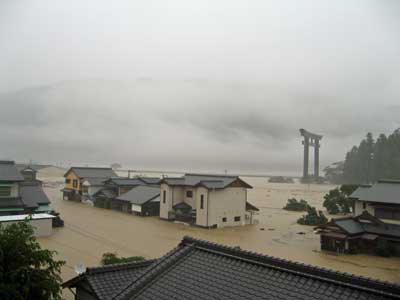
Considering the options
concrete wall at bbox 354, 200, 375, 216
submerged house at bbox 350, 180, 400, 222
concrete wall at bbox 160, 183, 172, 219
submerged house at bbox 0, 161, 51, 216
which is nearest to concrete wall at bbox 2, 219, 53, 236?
submerged house at bbox 0, 161, 51, 216

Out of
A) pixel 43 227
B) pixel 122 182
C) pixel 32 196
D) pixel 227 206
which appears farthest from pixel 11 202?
pixel 227 206

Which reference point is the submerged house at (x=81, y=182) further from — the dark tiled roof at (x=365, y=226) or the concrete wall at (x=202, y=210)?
the dark tiled roof at (x=365, y=226)

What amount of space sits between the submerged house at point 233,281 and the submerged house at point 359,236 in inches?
642

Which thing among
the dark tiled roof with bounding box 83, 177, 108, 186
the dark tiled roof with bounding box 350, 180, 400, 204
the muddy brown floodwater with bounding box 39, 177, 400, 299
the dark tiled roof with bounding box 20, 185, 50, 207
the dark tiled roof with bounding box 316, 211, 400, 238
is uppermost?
the dark tiled roof with bounding box 350, 180, 400, 204

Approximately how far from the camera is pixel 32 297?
646 cm

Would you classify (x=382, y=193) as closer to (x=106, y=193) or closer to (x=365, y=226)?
(x=365, y=226)

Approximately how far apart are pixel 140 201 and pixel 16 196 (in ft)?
37.1

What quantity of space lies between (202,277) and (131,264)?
2879 mm

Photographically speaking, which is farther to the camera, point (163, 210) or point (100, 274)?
point (163, 210)

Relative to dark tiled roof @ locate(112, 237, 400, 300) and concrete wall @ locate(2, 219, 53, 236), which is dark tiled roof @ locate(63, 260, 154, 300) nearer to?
dark tiled roof @ locate(112, 237, 400, 300)

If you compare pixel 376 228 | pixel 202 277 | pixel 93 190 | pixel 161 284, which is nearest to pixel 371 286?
pixel 202 277

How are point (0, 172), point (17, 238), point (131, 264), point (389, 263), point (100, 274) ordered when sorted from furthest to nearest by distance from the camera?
point (0, 172), point (389, 263), point (131, 264), point (100, 274), point (17, 238)

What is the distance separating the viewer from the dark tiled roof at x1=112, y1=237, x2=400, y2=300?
5.10 meters

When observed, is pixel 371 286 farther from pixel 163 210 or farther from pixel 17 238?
pixel 163 210
